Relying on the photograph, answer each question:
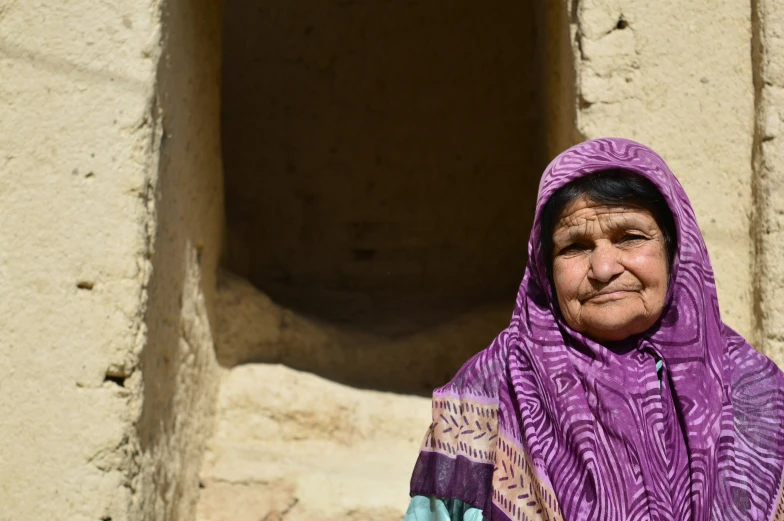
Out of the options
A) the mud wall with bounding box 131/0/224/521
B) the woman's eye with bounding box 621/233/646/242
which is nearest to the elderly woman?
the woman's eye with bounding box 621/233/646/242

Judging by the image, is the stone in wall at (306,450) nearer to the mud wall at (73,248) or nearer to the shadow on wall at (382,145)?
the mud wall at (73,248)

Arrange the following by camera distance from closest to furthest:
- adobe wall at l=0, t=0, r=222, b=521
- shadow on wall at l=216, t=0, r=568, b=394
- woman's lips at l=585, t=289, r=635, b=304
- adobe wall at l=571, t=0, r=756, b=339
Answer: woman's lips at l=585, t=289, r=635, b=304 → adobe wall at l=0, t=0, r=222, b=521 → adobe wall at l=571, t=0, r=756, b=339 → shadow on wall at l=216, t=0, r=568, b=394

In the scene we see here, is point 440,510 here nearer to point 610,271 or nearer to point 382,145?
point 610,271

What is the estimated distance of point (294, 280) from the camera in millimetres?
5273

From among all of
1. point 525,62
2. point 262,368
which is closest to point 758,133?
point 262,368

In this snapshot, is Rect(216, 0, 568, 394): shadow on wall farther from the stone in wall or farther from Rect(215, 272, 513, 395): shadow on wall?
the stone in wall

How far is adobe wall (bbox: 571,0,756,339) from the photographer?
2900mm

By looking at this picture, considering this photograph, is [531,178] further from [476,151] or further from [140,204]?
[140,204]

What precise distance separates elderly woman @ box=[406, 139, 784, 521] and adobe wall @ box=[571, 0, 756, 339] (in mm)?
901

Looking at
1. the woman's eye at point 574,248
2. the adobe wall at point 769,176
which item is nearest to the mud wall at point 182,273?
the woman's eye at point 574,248

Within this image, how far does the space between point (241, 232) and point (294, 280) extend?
383 millimetres

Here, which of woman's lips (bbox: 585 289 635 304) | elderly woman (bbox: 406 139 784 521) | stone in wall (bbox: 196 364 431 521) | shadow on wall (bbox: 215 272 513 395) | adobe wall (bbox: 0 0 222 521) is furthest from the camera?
shadow on wall (bbox: 215 272 513 395)

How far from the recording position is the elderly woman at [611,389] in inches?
72.0

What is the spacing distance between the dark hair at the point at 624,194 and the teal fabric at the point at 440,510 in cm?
64
